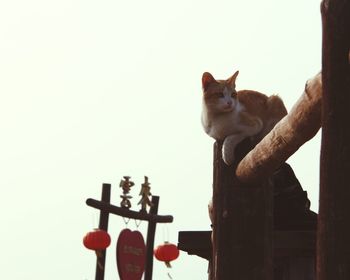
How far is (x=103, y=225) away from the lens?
1309 cm

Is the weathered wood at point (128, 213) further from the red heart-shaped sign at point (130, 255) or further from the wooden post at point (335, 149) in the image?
the wooden post at point (335, 149)

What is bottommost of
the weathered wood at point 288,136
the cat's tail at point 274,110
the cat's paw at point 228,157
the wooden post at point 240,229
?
the wooden post at point 240,229

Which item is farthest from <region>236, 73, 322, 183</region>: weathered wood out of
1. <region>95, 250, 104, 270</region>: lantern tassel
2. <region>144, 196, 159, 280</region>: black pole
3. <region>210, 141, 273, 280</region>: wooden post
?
<region>144, 196, 159, 280</region>: black pole

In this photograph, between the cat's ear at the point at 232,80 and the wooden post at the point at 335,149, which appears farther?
the cat's ear at the point at 232,80

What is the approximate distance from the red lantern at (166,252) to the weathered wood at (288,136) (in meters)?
11.2

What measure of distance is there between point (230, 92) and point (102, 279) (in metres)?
8.62

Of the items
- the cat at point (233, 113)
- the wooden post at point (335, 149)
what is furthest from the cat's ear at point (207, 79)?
the wooden post at point (335, 149)

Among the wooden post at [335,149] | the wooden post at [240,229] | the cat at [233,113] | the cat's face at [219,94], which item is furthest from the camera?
the cat's face at [219,94]

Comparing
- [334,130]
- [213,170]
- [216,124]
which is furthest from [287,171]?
[334,130]

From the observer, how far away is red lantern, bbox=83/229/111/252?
12.5 metres

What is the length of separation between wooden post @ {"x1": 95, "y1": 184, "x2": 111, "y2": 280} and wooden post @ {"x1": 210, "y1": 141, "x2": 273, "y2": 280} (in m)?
9.67

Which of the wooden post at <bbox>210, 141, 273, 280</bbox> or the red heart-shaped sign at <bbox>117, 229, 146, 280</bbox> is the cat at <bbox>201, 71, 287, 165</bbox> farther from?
the red heart-shaped sign at <bbox>117, 229, 146, 280</bbox>

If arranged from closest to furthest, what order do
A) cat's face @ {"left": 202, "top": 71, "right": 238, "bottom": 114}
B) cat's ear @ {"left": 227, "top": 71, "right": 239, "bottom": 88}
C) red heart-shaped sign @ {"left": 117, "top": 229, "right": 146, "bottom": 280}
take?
cat's face @ {"left": 202, "top": 71, "right": 238, "bottom": 114} → cat's ear @ {"left": 227, "top": 71, "right": 239, "bottom": 88} → red heart-shaped sign @ {"left": 117, "top": 229, "right": 146, "bottom": 280}

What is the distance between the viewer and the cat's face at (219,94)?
4633 mm
